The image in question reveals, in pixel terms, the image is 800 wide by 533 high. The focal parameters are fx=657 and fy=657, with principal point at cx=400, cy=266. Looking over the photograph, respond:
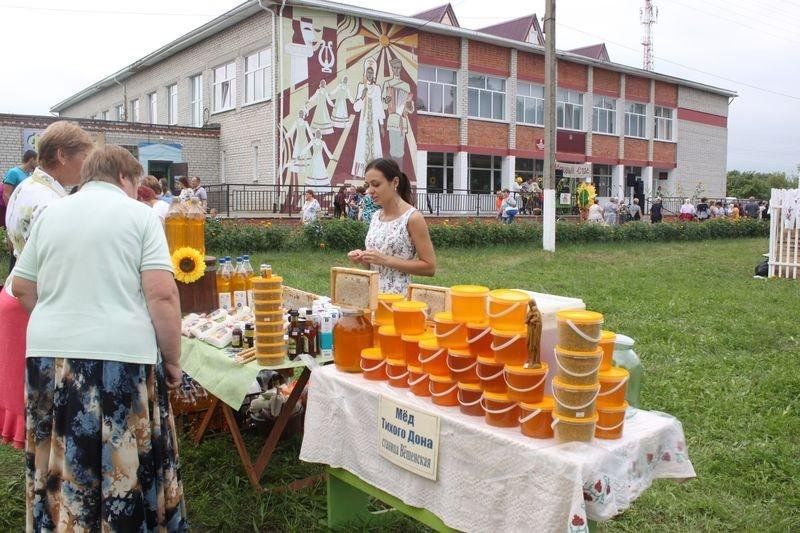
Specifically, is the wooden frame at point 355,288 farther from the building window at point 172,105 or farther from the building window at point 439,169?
the building window at point 172,105

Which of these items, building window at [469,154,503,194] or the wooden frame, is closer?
the wooden frame

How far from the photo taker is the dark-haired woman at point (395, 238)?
12.8 feet

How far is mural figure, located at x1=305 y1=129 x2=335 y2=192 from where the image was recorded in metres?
21.4

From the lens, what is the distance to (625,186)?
3303cm

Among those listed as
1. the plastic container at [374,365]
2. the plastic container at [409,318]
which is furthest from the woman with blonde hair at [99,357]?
the plastic container at [409,318]

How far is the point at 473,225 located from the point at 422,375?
15.5 m

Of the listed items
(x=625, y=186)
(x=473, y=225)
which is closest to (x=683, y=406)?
(x=473, y=225)

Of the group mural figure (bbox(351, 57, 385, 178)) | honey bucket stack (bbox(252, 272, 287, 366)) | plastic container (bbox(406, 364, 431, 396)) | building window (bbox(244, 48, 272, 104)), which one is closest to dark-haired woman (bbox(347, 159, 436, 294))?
honey bucket stack (bbox(252, 272, 287, 366))

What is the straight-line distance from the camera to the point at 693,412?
204 inches

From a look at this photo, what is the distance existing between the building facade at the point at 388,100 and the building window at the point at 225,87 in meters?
0.07

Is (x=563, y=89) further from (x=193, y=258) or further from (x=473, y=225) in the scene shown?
(x=193, y=258)

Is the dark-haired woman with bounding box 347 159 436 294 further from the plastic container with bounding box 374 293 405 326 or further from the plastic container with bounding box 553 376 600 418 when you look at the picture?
the plastic container with bounding box 553 376 600 418

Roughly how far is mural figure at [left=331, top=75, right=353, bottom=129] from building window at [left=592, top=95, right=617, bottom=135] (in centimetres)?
Result: 1388

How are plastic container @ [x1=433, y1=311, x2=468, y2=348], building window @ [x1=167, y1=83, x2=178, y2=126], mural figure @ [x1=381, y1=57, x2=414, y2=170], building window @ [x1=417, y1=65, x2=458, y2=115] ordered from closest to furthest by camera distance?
plastic container @ [x1=433, y1=311, x2=468, y2=348] → mural figure @ [x1=381, y1=57, x2=414, y2=170] → building window @ [x1=417, y1=65, x2=458, y2=115] → building window @ [x1=167, y1=83, x2=178, y2=126]
